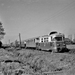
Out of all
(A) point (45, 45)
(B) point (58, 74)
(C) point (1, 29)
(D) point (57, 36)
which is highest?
(C) point (1, 29)

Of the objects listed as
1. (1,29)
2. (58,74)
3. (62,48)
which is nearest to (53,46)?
(62,48)

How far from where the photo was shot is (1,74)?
5.59 metres

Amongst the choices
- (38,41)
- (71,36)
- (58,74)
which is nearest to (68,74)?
(58,74)

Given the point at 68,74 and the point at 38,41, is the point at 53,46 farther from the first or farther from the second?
the point at 68,74

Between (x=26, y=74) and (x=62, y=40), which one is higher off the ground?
(x=62, y=40)

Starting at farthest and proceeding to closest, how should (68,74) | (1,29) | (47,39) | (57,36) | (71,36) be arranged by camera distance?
(71,36) → (1,29) → (47,39) → (57,36) → (68,74)

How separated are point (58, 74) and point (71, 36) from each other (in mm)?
73026

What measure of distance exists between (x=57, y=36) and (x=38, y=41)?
18.2 ft

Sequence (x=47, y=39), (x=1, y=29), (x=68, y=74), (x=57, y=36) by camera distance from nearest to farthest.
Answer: (x=68, y=74) → (x=57, y=36) → (x=47, y=39) → (x=1, y=29)

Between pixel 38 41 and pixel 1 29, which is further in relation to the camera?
pixel 1 29

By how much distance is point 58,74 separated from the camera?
6.25m

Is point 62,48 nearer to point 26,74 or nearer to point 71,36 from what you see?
point 26,74

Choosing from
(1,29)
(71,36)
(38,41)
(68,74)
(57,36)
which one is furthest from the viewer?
(71,36)

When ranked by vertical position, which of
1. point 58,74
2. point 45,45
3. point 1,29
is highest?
point 1,29
